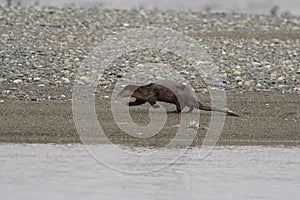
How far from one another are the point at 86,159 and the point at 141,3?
19.7 m

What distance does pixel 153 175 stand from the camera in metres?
9.46

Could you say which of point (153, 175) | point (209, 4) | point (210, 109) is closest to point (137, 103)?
point (210, 109)

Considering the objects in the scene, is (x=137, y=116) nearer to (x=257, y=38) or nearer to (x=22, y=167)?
(x=22, y=167)

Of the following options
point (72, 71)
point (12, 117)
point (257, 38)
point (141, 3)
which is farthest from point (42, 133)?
point (141, 3)

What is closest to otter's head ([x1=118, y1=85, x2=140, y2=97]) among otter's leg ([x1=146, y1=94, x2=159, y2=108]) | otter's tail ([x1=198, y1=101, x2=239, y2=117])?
otter's leg ([x1=146, y1=94, x2=159, y2=108])

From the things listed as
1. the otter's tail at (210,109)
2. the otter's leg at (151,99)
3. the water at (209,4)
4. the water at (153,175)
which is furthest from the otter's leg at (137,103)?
the water at (209,4)

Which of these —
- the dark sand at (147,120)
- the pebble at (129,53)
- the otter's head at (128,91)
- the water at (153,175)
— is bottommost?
the water at (153,175)

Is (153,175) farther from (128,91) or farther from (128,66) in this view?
(128,66)

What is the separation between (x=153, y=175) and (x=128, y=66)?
233 inches

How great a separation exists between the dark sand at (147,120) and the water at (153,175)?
0.39 metres

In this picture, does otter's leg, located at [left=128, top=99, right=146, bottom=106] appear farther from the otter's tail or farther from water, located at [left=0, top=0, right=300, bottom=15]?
water, located at [left=0, top=0, right=300, bottom=15]

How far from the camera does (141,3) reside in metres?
29.5

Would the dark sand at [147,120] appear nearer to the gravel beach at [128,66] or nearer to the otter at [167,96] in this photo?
the gravel beach at [128,66]

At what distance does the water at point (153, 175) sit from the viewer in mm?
8688
